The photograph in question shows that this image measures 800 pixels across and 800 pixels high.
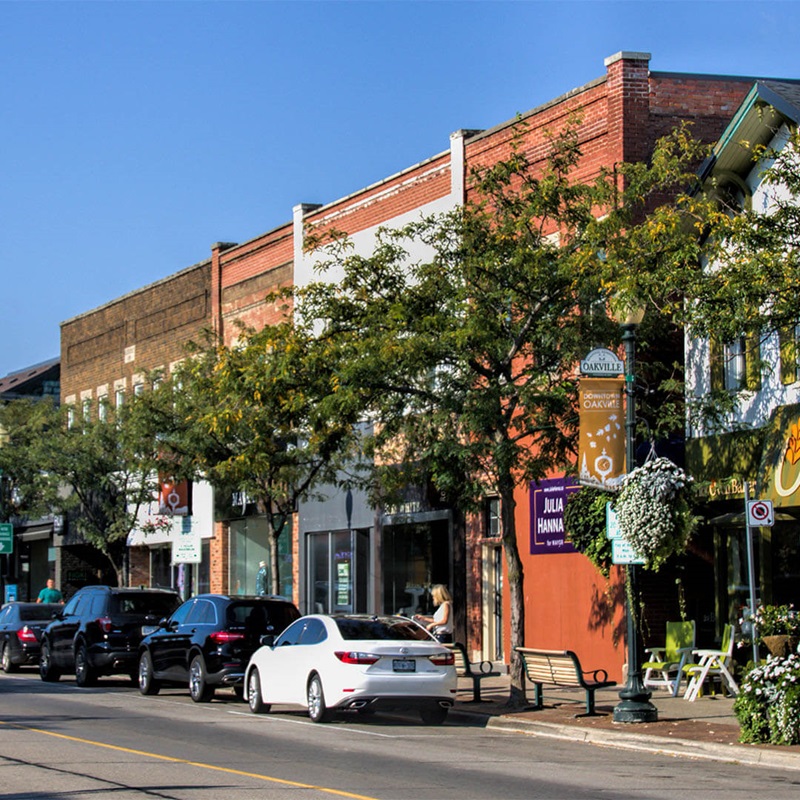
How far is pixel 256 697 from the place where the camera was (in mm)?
20109

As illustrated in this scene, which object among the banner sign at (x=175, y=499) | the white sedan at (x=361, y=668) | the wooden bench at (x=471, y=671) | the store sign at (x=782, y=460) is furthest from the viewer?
the banner sign at (x=175, y=499)

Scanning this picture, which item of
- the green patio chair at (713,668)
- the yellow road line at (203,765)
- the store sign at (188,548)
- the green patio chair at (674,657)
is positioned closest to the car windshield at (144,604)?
the store sign at (188,548)

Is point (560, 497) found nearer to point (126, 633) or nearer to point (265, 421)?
point (265, 421)

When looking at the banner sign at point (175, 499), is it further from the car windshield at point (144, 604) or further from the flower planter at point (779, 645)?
the flower planter at point (779, 645)

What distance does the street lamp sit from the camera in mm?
17531

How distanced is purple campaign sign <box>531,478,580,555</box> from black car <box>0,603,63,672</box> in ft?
35.2

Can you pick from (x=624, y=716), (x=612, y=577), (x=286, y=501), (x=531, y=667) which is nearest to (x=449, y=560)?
(x=286, y=501)

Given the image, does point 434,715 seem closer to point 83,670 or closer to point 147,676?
point 147,676

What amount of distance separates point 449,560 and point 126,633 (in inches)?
266

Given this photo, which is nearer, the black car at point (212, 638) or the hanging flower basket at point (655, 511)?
the hanging flower basket at point (655, 511)

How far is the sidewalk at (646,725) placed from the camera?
15.0 m

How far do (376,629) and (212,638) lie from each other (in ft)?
13.1

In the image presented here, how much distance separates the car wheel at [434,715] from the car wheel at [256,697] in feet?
8.01

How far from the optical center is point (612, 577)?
23.5 m
